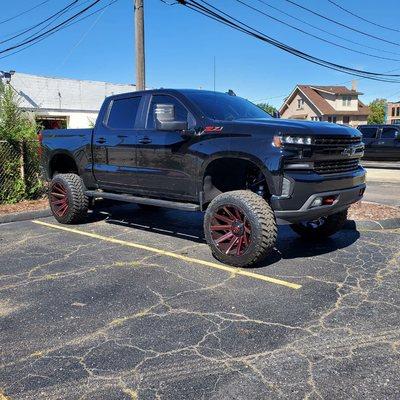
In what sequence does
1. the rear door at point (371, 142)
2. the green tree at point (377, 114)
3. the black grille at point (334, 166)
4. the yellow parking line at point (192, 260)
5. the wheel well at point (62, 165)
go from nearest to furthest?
1. the yellow parking line at point (192, 260)
2. the black grille at point (334, 166)
3. the wheel well at point (62, 165)
4. the rear door at point (371, 142)
5. the green tree at point (377, 114)

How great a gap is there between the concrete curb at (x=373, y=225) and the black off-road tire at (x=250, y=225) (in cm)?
279

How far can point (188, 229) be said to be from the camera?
760 cm

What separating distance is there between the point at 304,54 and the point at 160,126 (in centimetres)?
1598

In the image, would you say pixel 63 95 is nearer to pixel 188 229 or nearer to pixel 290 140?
pixel 188 229

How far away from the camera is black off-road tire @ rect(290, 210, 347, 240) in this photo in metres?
6.36

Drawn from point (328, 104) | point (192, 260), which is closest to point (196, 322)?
point (192, 260)

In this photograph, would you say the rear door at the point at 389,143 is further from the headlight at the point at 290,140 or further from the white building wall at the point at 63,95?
the white building wall at the point at 63,95

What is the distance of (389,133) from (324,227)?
1530 centimetres

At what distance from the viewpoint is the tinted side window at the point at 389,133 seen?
1972 cm

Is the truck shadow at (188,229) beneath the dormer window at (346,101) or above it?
beneath

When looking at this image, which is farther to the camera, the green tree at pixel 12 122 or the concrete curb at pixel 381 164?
the concrete curb at pixel 381 164

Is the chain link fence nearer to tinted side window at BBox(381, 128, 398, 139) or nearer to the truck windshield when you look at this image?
the truck windshield

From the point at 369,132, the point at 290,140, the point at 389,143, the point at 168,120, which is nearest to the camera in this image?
the point at 290,140

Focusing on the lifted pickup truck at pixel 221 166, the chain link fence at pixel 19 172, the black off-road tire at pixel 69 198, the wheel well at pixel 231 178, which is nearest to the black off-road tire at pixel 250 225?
the lifted pickup truck at pixel 221 166
